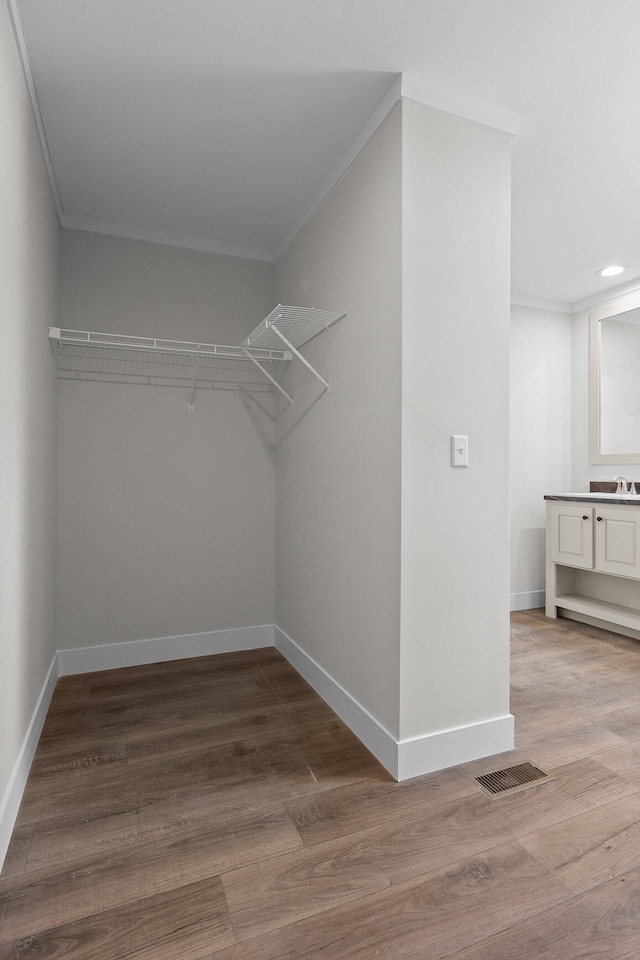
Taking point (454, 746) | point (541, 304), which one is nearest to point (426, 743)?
point (454, 746)

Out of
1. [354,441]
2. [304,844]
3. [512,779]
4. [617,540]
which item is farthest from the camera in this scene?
[617,540]

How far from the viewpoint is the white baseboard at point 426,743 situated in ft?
5.94

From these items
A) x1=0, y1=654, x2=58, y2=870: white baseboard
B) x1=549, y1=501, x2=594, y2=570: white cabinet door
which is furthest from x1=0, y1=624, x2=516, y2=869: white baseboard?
x1=549, y1=501, x2=594, y2=570: white cabinet door

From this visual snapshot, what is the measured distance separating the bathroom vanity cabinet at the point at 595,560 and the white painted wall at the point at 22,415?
324 centimetres

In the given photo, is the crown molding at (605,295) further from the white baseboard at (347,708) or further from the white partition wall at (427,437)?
the white baseboard at (347,708)

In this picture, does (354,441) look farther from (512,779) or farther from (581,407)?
(581,407)

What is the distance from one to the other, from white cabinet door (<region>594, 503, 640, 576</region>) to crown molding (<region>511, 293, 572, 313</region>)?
65.3 inches

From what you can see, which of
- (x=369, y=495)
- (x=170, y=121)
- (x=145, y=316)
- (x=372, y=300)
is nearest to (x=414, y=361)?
(x=372, y=300)

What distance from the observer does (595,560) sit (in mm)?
3451

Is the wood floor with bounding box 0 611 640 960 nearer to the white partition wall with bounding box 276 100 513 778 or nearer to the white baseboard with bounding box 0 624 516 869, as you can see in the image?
the white baseboard with bounding box 0 624 516 869

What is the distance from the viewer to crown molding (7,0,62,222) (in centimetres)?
153

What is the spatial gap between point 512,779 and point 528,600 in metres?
2.45

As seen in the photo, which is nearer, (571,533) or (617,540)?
(617,540)

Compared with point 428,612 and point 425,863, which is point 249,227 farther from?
point 425,863
